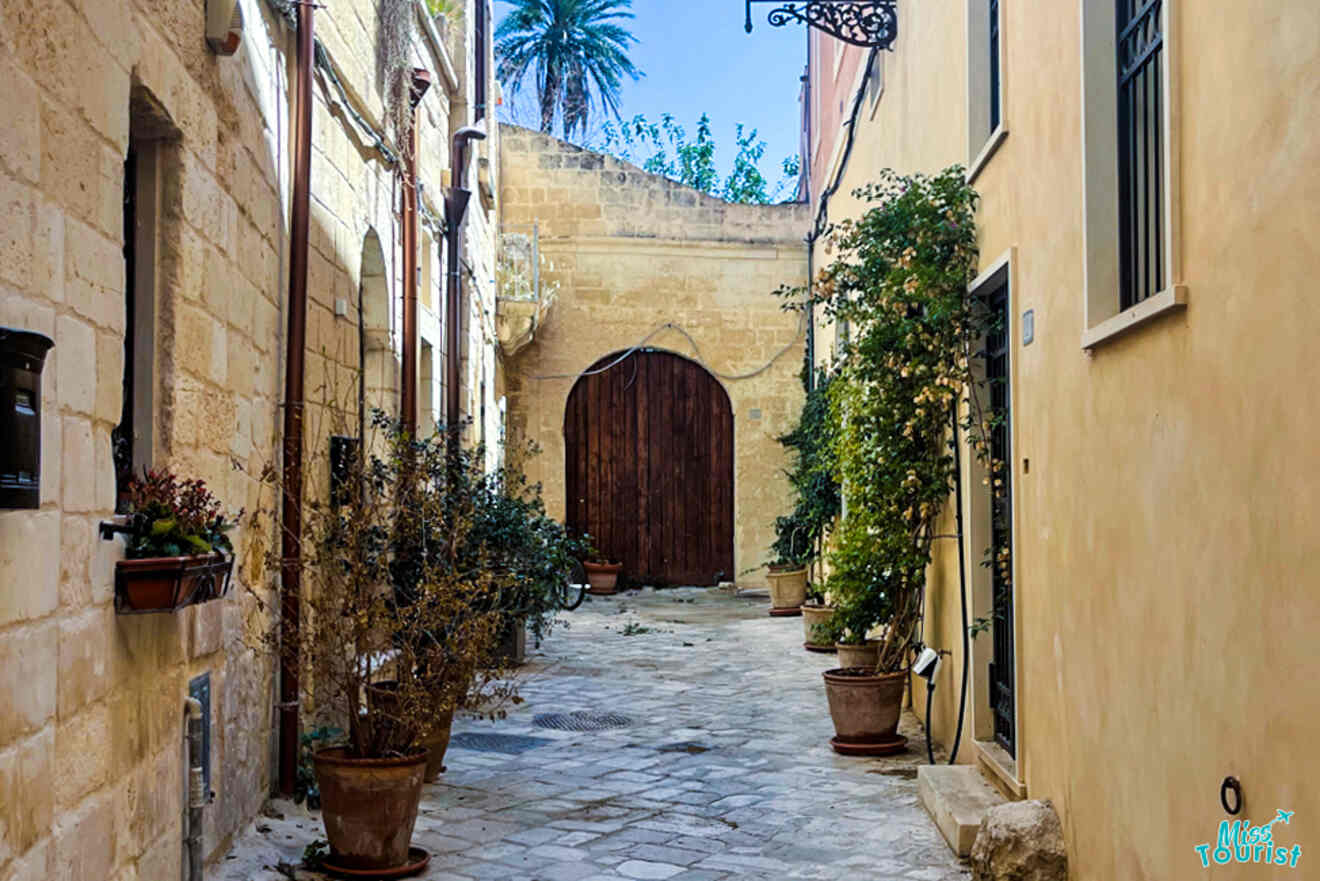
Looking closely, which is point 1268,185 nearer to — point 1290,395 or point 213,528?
point 1290,395

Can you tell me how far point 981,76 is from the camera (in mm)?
6230

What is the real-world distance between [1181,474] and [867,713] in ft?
12.9

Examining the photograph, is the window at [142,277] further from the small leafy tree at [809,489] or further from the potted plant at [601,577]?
the potted plant at [601,577]

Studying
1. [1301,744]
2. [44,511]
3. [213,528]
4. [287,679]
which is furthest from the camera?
[287,679]

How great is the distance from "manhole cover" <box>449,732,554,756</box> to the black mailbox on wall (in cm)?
462

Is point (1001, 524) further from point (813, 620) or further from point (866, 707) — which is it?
point (813, 620)

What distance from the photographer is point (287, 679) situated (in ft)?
18.3

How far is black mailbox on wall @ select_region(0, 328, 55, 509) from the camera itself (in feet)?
8.71

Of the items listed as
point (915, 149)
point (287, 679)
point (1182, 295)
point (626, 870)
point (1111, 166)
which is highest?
point (915, 149)

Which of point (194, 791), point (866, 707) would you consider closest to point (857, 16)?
point (866, 707)

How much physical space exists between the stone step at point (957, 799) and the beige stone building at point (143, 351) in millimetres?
2680

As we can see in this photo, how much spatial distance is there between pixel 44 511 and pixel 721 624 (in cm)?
1054

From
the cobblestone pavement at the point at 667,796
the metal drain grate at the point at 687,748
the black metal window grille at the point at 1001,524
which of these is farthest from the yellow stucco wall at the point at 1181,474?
the metal drain grate at the point at 687,748

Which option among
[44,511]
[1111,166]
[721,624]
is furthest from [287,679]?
[721,624]
